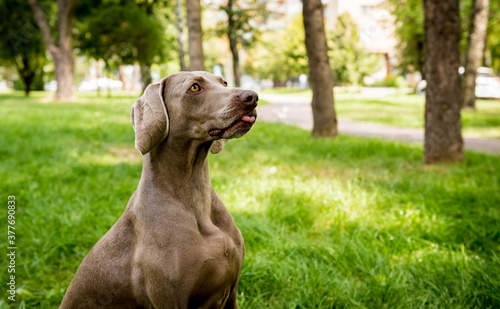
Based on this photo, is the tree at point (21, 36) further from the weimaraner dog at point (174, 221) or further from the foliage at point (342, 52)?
the weimaraner dog at point (174, 221)

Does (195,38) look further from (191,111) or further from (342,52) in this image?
(342,52)

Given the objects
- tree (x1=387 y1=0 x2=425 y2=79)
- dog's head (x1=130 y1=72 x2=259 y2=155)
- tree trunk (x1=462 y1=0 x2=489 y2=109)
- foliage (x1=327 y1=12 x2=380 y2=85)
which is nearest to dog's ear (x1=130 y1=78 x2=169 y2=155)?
dog's head (x1=130 y1=72 x2=259 y2=155)

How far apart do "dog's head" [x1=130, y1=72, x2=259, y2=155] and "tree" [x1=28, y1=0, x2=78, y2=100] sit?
22.1m

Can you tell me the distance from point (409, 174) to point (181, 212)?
4.86m

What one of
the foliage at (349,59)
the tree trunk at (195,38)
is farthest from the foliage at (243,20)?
the tree trunk at (195,38)

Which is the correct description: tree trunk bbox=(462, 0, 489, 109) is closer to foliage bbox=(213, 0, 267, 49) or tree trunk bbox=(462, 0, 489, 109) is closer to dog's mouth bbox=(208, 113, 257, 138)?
foliage bbox=(213, 0, 267, 49)

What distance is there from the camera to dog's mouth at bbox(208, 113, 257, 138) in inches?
77.1

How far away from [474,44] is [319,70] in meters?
11.1

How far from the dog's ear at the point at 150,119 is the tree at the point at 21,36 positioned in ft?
106

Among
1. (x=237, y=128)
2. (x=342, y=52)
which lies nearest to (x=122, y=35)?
(x=342, y=52)

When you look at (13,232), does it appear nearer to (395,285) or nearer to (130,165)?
(130,165)

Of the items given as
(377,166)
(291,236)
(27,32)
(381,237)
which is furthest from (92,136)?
(27,32)

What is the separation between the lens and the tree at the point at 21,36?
31016mm

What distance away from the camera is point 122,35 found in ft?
88.4
